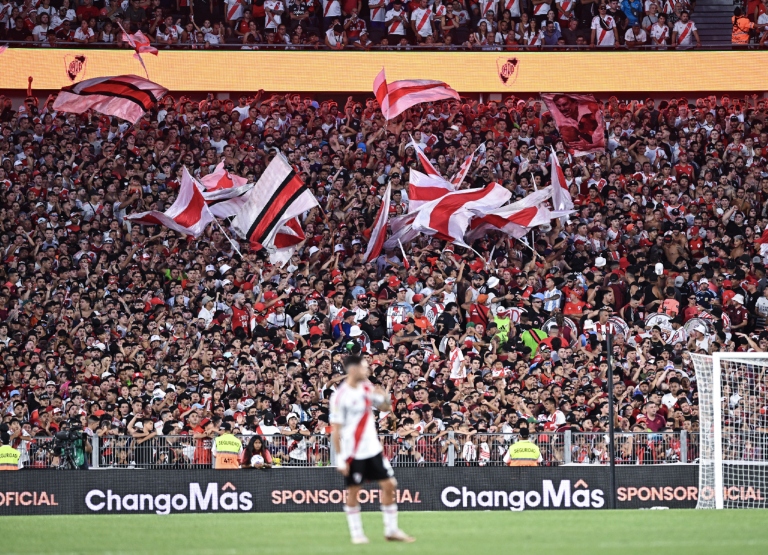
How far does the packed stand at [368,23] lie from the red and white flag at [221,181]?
648 centimetres

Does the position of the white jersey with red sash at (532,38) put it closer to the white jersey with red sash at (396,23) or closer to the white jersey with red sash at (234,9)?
the white jersey with red sash at (396,23)

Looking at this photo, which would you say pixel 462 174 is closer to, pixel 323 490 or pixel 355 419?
pixel 323 490

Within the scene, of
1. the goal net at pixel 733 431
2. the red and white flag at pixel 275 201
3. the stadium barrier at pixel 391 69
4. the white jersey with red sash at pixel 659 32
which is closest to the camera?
the goal net at pixel 733 431

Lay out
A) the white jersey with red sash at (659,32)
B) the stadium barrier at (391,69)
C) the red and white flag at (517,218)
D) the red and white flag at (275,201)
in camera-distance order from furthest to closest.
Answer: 1. the white jersey with red sash at (659,32)
2. the stadium barrier at (391,69)
3. the red and white flag at (517,218)
4. the red and white flag at (275,201)

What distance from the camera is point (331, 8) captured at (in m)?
31.0

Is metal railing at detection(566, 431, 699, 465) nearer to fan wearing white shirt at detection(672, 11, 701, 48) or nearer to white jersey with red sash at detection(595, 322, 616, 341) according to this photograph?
white jersey with red sash at detection(595, 322, 616, 341)

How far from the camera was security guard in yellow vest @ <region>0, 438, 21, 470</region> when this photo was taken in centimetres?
1865

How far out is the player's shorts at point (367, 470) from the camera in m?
11.5

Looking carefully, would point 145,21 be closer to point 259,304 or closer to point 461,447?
point 259,304

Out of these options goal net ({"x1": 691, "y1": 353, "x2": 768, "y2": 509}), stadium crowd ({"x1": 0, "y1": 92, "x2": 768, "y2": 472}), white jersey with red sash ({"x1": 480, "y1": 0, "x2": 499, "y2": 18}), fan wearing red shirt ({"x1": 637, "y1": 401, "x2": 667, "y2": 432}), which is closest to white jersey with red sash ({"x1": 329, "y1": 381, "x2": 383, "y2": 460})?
stadium crowd ({"x1": 0, "y1": 92, "x2": 768, "y2": 472})

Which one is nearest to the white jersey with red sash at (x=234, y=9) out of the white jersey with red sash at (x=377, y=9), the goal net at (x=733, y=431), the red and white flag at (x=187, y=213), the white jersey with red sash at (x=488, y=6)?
the white jersey with red sash at (x=377, y=9)

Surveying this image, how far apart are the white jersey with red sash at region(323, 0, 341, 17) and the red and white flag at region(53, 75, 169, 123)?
604 centimetres

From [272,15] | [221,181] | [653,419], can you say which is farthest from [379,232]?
[272,15]

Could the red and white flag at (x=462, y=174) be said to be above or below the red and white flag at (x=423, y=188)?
above
